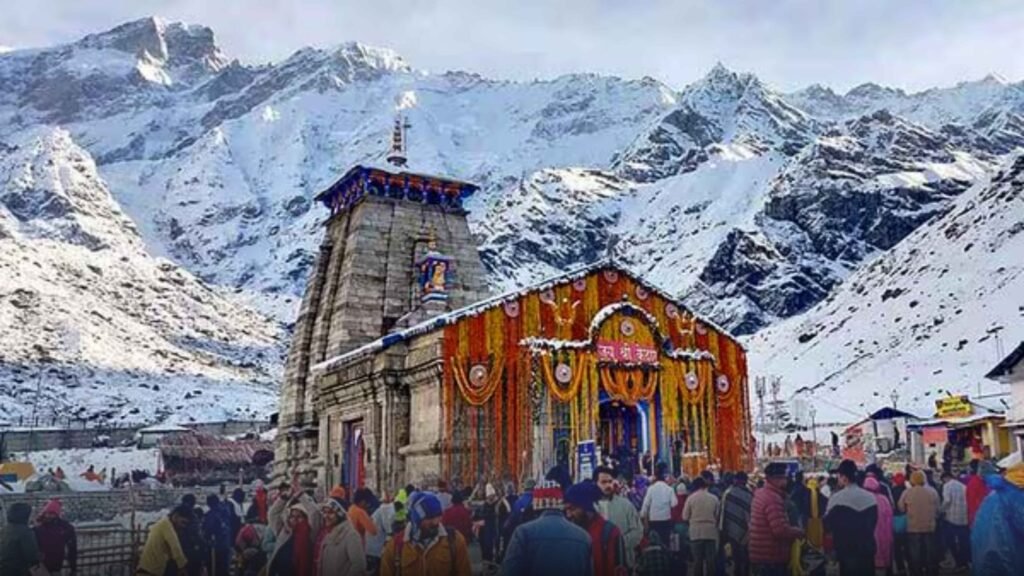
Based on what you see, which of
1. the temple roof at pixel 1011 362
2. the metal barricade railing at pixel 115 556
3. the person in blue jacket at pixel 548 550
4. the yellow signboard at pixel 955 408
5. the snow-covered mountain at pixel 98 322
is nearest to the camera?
the person in blue jacket at pixel 548 550

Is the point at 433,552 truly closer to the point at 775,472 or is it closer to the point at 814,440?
the point at 775,472

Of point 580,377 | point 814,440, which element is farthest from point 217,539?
point 814,440

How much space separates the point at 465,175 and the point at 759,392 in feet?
450

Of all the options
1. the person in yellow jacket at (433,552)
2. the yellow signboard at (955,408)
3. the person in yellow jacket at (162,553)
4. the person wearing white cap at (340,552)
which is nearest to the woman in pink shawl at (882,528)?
the person in yellow jacket at (433,552)

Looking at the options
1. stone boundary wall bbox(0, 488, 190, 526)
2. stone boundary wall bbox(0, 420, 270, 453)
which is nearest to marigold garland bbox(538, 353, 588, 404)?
stone boundary wall bbox(0, 488, 190, 526)

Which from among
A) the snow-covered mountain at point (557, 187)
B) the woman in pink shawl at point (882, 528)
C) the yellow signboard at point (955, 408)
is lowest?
the woman in pink shawl at point (882, 528)

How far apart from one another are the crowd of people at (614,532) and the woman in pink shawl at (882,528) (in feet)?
0.07

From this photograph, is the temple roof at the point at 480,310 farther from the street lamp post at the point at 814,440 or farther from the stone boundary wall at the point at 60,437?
the stone boundary wall at the point at 60,437

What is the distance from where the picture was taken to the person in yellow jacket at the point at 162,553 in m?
8.03

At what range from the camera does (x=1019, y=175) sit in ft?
256

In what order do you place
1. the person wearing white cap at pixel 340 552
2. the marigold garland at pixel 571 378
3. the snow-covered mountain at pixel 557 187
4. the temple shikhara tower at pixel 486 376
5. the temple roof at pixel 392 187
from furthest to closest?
the snow-covered mountain at pixel 557 187 < the temple roof at pixel 392 187 < the marigold garland at pixel 571 378 < the temple shikhara tower at pixel 486 376 < the person wearing white cap at pixel 340 552

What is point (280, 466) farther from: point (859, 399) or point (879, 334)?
point (879, 334)

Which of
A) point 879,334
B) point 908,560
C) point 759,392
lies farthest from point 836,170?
point 908,560

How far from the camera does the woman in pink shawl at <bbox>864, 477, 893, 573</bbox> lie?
32.2 ft
